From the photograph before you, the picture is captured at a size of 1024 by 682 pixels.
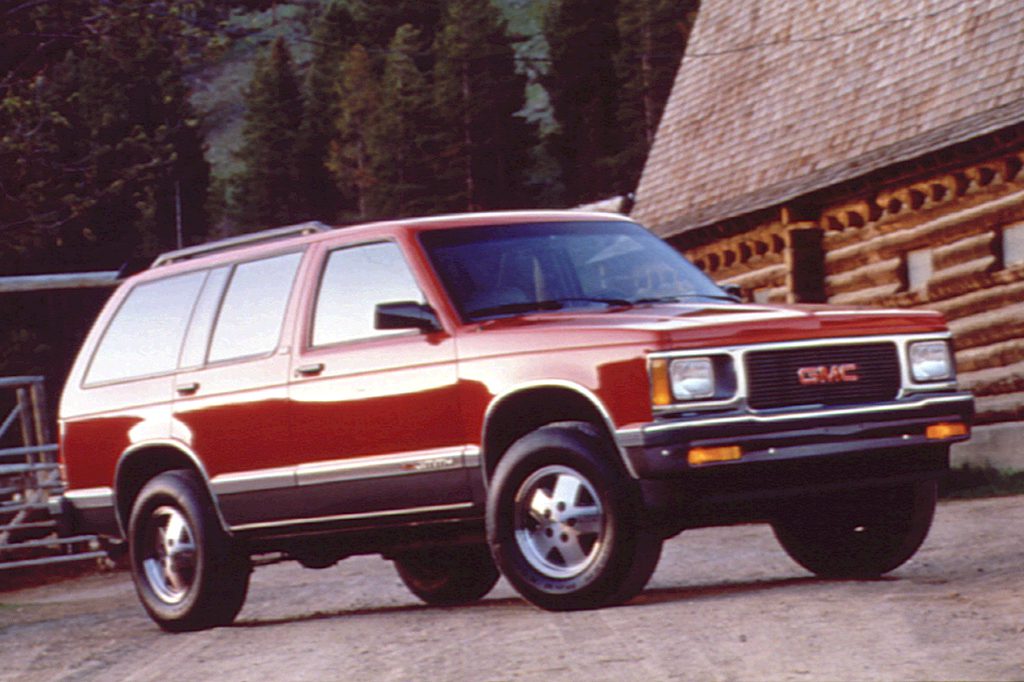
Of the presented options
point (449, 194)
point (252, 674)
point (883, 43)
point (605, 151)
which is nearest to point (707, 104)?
point (883, 43)

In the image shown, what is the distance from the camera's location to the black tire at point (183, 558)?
9.95m

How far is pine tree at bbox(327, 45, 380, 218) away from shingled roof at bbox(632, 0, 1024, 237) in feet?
206

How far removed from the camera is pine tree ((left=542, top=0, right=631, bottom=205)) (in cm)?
8456

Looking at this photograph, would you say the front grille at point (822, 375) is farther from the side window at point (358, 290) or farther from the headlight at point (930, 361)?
the side window at point (358, 290)

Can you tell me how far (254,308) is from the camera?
985 centimetres

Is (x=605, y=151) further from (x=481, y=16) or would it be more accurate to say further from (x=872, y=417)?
(x=872, y=417)

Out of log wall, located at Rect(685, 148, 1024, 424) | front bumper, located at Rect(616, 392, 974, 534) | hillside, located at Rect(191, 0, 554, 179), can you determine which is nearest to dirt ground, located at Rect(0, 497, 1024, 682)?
front bumper, located at Rect(616, 392, 974, 534)

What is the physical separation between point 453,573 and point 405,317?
8.04 ft

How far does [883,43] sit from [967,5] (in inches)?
65.6

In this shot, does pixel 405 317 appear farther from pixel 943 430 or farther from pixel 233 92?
pixel 233 92

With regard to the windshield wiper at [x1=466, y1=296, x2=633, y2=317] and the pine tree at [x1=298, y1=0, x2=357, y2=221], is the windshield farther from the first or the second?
the pine tree at [x1=298, y1=0, x2=357, y2=221]

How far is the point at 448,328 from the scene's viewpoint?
28.7ft

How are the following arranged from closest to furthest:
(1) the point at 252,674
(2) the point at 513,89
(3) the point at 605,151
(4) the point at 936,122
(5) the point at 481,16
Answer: (1) the point at 252,674 → (4) the point at 936,122 → (5) the point at 481,16 → (2) the point at 513,89 → (3) the point at 605,151

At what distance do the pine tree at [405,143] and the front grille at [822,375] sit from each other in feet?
226
